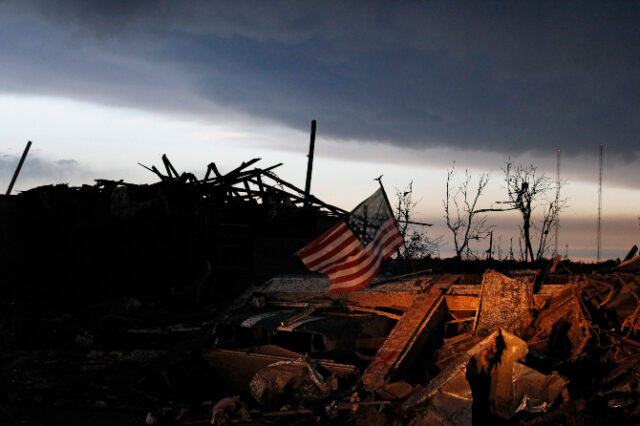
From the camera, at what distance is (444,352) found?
791 cm

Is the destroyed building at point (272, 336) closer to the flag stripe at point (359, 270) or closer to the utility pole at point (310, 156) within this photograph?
the flag stripe at point (359, 270)

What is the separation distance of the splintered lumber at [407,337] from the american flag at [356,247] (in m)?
0.83

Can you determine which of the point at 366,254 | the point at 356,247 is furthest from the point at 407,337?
the point at 356,247

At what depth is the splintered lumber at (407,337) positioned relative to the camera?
7223 mm

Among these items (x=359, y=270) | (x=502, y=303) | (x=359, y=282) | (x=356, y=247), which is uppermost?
(x=356, y=247)

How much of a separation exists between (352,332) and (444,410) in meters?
2.55

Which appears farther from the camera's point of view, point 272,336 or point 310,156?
point 310,156

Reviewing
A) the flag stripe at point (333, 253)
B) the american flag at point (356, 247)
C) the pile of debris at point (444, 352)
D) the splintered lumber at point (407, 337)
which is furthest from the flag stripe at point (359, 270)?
the splintered lumber at point (407, 337)

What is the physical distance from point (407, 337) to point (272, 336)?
210 centimetres

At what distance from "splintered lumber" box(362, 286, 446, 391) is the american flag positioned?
83 centimetres

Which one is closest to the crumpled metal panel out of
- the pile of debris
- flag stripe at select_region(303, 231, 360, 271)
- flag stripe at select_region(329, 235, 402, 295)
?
the pile of debris

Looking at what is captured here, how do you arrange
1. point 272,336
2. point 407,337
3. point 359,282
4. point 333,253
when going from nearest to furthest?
point 407,337 → point 359,282 → point 333,253 → point 272,336

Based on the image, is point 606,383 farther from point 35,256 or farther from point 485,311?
point 35,256

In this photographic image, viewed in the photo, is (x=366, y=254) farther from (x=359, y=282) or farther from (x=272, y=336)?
(x=272, y=336)
